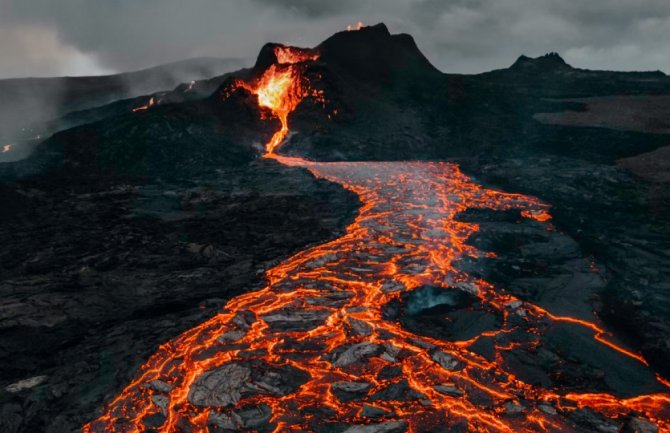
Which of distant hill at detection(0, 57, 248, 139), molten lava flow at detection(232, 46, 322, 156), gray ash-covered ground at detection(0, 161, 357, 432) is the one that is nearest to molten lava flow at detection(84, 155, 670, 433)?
gray ash-covered ground at detection(0, 161, 357, 432)

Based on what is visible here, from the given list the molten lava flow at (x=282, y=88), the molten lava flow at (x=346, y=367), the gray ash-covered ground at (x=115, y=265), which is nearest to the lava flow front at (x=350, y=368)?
the molten lava flow at (x=346, y=367)

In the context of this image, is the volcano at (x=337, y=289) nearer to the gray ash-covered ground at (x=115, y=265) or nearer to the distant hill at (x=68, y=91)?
the gray ash-covered ground at (x=115, y=265)

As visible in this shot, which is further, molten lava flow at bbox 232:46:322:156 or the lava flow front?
molten lava flow at bbox 232:46:322:156

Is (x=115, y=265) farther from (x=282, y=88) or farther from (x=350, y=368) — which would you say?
(x=282, y=88)

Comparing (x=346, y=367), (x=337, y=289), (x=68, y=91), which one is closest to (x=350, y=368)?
(x=346, y=367)

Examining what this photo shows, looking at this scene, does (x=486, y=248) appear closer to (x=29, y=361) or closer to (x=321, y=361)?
(x=321, y=361)

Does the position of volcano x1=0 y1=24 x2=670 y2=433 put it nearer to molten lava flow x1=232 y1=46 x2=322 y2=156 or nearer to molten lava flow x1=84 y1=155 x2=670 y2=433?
molten lava flow x1=84 y1=155 x2=670 y2=433
